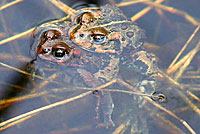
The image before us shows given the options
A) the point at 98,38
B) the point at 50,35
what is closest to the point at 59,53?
the point at 50,35

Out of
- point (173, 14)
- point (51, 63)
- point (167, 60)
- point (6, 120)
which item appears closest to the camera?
point (6, 120)

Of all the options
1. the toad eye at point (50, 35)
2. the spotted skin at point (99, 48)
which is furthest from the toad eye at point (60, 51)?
the toad eye at point (50, 35)

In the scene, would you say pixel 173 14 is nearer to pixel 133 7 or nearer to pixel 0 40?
pixel 133 7

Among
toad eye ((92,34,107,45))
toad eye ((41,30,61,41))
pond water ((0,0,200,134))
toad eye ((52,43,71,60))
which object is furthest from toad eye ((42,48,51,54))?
toad eye ((92,34,107,45))

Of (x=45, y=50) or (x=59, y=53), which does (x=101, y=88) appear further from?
(x=45, y=50)

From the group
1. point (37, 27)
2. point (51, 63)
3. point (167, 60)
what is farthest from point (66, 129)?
point (167, 60)
